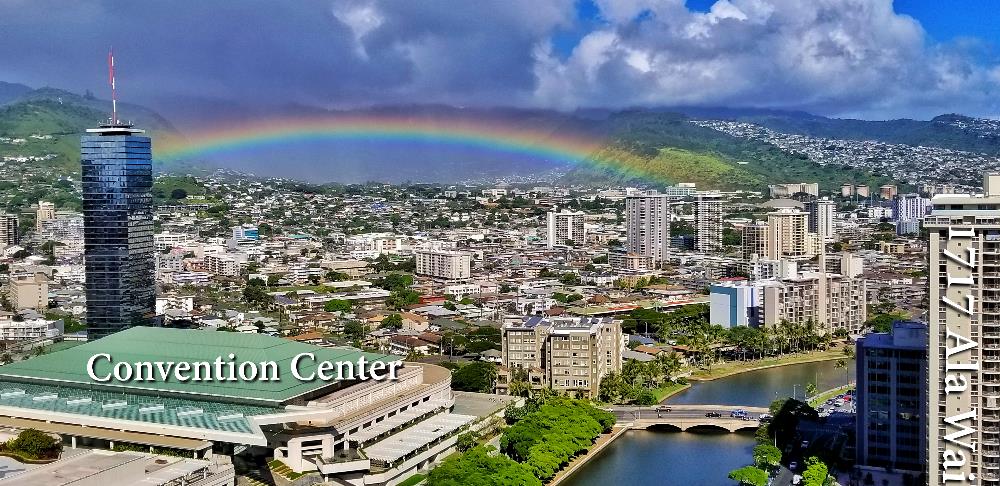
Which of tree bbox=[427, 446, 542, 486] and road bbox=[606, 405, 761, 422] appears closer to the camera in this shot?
tree bbox=[427, 446, 542, 486]

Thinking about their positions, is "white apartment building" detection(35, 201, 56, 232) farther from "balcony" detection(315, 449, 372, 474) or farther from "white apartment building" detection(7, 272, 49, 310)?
"balcony" detection(315, 449, 372, 474)

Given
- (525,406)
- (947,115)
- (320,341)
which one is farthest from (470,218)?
(947,115)

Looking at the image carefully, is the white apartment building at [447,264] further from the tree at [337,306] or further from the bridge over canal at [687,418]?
the bridge over canal at [687,418]

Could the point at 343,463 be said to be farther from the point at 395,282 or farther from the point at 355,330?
the point at 395,282

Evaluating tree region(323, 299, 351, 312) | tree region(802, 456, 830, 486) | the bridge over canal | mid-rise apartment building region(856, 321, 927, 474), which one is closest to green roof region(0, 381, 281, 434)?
tree region(802, 456, 830, 486)

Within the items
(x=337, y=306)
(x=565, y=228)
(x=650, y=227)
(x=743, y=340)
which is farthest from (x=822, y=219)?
(x=337, y=306)

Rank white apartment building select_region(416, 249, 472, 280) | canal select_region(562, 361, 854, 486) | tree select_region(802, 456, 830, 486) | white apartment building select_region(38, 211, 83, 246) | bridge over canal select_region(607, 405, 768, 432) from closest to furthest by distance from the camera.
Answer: tree select_region(802, 456, 830, 486)
canal select_region(562, 361, 854, 486)
bridge over canal select_region(607, 405, 768, 432)
white apartment building select_region(416, 249, 472, 280)
white apartment building select_region(38, 211, 83, 246)
